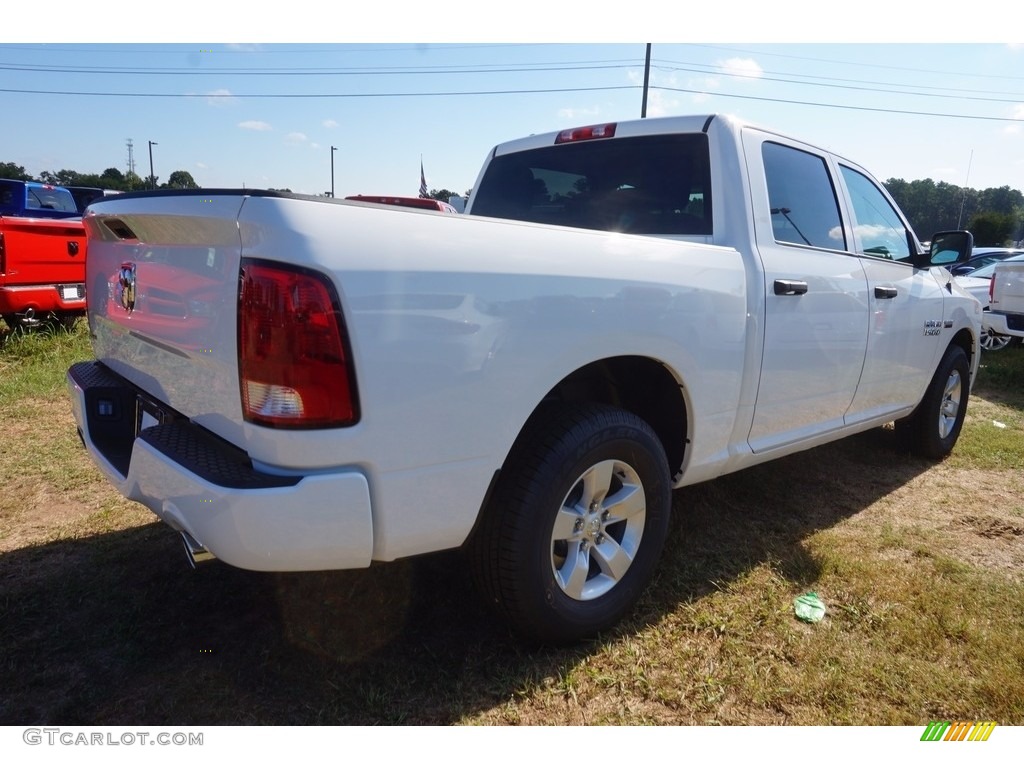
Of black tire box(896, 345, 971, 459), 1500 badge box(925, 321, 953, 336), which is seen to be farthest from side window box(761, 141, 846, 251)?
black tire box(896, 345, 971, 459)

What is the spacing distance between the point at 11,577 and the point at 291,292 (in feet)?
7.05

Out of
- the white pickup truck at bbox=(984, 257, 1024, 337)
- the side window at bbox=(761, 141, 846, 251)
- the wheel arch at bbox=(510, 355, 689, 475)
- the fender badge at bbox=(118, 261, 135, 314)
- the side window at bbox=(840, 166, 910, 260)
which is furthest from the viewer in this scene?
the white pickup truck at bbox=(984, 257, 1024, 337)

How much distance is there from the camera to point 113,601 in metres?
2.66

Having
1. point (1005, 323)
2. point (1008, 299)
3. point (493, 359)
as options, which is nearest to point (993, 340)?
point (1005, 323)

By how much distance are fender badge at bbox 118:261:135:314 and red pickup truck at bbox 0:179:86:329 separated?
5.05 m

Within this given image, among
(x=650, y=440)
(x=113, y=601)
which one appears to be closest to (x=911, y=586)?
(x=650, y=440)

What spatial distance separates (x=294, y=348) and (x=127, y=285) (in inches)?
41.4

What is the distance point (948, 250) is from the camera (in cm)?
416

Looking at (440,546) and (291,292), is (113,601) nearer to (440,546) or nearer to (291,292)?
(440,546)

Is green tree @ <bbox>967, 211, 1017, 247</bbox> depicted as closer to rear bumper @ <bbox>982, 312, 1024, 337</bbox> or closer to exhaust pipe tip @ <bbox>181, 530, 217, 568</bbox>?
rear bumper @ <bbox>982, 312, 1024, 337</bbox>

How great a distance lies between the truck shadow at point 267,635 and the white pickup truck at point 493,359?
328mm

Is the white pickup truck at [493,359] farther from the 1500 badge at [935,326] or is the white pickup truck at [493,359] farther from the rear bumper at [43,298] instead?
the rear bumper at [43,298]

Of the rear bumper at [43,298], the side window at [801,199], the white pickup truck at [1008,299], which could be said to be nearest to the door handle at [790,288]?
the side window at [801,199]

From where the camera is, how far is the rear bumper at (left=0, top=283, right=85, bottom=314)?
6430 millimetres
